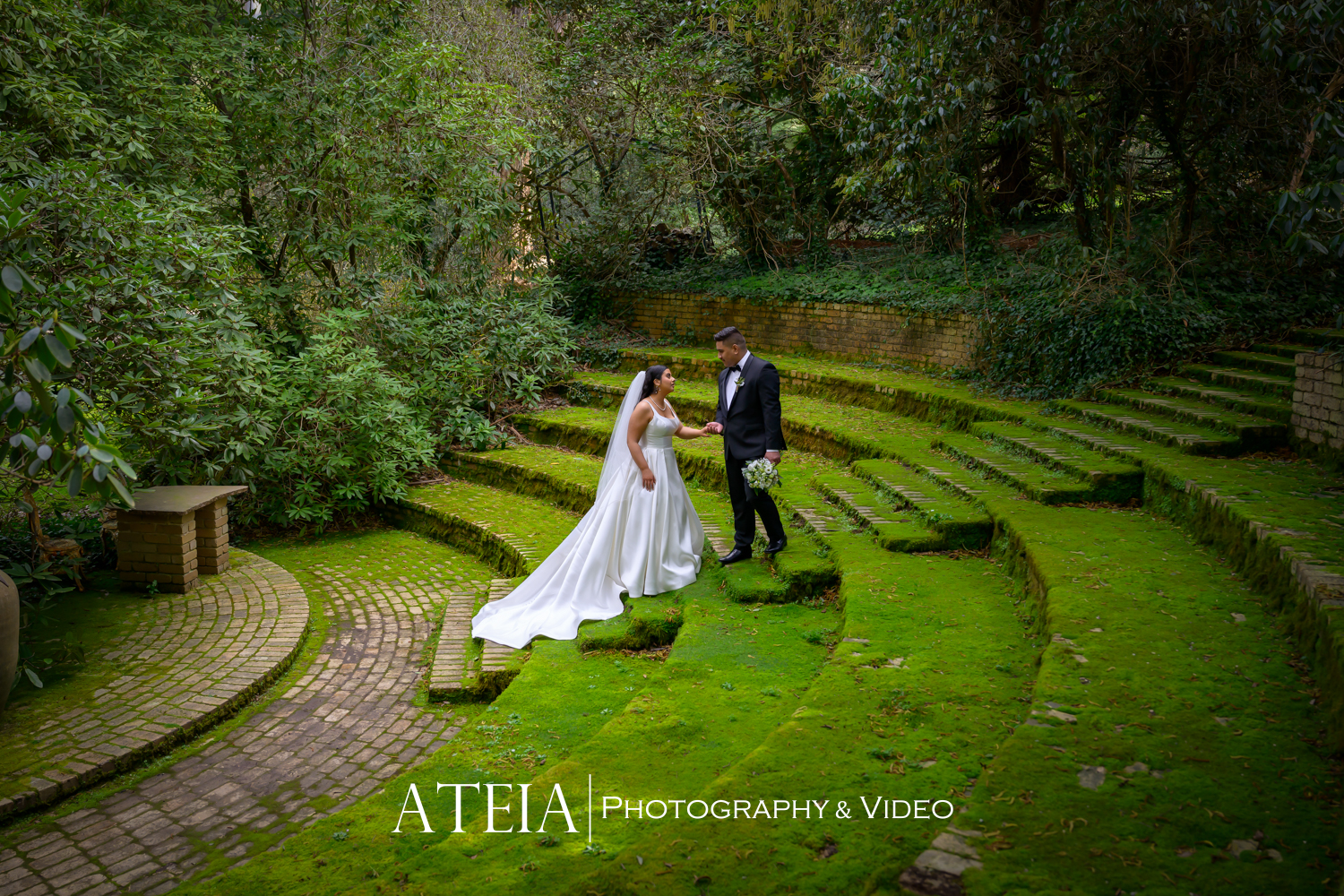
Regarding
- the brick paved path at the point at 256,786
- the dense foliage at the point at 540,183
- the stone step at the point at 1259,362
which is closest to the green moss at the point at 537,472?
the dense foliage at the point at 540,183

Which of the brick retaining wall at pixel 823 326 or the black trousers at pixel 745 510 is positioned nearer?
the black trousers at pixel 745 510

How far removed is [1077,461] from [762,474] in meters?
2.86

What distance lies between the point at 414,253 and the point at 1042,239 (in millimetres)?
8945

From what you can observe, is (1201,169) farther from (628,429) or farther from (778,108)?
(628,429)

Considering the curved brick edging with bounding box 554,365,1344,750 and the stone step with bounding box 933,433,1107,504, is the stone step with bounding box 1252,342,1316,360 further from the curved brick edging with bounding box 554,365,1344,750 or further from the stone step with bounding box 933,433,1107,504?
the stone step with bounding box 933,433,1107,504

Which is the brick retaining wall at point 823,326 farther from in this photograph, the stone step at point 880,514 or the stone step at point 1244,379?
the stone step at point 880,514

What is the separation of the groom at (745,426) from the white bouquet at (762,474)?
0.13m

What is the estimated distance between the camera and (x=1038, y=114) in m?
8.97

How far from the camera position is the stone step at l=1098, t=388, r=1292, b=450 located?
22.1 feet

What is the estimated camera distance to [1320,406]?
6355 mm

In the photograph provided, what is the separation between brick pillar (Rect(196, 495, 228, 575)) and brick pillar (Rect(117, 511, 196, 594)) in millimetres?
239

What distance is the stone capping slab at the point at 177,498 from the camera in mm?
6984

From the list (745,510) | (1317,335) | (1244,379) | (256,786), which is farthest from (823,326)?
(256,786)

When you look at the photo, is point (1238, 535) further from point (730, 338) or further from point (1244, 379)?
point (1244, 379)
